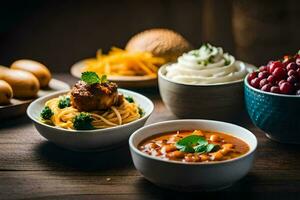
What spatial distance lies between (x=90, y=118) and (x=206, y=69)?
1.67 ft

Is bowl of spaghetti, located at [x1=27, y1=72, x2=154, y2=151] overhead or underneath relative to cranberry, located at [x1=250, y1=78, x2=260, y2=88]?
underneath

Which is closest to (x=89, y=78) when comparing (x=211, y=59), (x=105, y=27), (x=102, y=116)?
(x=102, y=116)

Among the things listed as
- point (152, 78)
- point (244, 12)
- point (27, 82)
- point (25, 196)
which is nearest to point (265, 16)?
point (244, 12)

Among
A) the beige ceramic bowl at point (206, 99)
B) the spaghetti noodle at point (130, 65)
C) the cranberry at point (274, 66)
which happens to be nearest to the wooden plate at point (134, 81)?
the spaghetti noodle at point (130, 65)

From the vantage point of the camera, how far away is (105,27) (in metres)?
3.21

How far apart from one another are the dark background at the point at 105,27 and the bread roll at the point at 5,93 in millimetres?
884

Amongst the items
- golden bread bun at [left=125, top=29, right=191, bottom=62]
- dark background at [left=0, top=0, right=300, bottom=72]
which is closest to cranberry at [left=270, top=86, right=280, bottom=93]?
golden bread bun at [left=125, top=29, right=191, bottom=62]

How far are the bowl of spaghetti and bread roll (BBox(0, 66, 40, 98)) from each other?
0.96 feet

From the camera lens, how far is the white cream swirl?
216 cm

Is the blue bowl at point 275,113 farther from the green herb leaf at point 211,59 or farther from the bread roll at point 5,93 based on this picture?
the bread roll at point 5,93

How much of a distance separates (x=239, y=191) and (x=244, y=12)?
1.45m

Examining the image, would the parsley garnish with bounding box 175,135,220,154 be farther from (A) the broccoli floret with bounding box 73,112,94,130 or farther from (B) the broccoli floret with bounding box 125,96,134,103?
(B) the broccoli floret with bounding box 125,96,134,103

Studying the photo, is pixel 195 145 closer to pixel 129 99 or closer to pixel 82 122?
pixel 82 122

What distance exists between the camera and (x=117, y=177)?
1.76 metres
